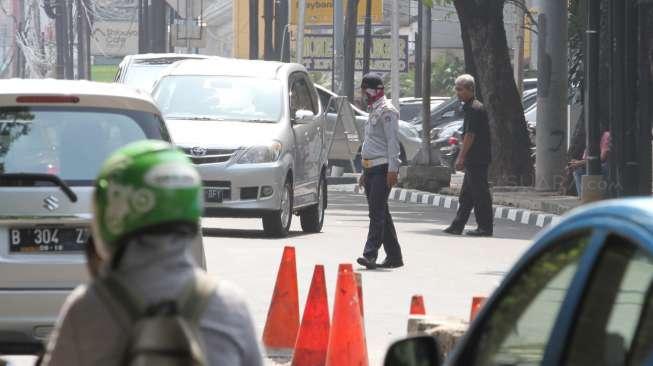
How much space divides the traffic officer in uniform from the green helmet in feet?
37.1

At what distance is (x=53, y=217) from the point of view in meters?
8.62

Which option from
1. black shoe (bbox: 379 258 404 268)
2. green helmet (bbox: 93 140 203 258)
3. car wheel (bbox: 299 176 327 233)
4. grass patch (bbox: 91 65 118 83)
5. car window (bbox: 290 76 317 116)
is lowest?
grass patch (bbox: 91 65 118 83)

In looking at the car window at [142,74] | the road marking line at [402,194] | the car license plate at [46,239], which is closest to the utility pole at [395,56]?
the road marking line at [402,194]

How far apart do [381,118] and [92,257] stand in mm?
10975

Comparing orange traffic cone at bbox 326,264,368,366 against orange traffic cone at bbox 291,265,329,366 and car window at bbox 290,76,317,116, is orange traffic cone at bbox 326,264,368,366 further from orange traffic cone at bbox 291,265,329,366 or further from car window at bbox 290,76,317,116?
car window at bbox 290,76,317,116

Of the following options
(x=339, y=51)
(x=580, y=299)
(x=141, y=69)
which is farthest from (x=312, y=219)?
(x=339, y=51)

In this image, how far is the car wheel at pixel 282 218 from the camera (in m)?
17.8

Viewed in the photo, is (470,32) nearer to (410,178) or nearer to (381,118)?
(410,178)

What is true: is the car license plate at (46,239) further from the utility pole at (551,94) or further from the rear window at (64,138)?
the utility pole at (551,94)

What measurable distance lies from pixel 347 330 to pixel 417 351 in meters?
5.11

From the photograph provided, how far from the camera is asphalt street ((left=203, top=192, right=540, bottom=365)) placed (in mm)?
12305

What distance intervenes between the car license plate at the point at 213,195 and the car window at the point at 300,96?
56.5 inches

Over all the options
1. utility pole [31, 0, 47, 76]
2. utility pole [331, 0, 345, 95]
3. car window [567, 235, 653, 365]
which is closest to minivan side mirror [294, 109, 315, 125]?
car window [567, 235, 653, 365]

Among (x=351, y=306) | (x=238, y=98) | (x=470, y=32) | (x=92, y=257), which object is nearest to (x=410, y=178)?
(x=470, y=32)
